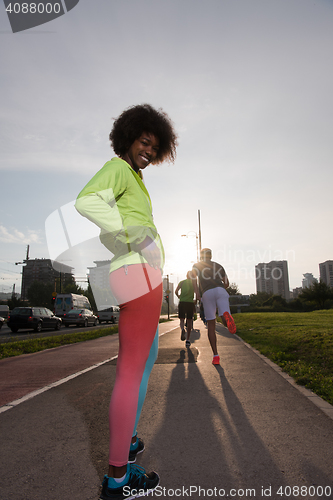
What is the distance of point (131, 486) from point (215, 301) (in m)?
4.42

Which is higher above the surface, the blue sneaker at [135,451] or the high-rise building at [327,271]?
the high-rise building at [327,271]

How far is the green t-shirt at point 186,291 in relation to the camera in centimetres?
933

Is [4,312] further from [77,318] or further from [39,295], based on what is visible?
[39,295]

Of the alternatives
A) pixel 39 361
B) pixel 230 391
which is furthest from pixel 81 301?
pixel 230 391

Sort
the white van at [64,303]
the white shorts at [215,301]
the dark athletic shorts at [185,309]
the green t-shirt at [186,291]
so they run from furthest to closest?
the white van at [64,303] < the green t-shirt at [186,291] < the dark athletic shorts at [185,309] < the white shorts at [215,301]

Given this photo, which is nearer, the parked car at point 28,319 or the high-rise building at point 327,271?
the parked car at point 28,319

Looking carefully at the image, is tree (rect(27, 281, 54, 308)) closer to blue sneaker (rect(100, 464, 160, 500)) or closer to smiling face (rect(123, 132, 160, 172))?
smiling face (rect(123, 132, 160, 172))

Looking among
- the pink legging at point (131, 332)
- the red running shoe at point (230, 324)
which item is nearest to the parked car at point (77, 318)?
the red running shoe at point (230, 324)

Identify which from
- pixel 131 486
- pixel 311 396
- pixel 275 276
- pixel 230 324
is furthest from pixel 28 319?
pixel 275 276

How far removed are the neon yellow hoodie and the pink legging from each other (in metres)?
0.09

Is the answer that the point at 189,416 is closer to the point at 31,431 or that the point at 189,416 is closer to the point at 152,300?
the point at 31,431

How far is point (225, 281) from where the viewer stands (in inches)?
243

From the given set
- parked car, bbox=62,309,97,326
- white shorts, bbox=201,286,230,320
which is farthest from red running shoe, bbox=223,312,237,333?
parked car, bbox=62,309,97,326

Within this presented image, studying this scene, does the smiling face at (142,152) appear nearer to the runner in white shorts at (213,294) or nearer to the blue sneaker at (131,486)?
the blue sneaker at (131,486)
